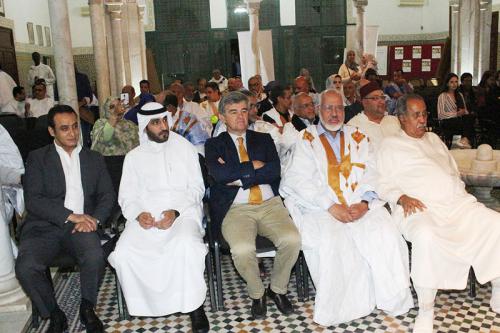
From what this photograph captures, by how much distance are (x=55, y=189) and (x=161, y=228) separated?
783 millimetres

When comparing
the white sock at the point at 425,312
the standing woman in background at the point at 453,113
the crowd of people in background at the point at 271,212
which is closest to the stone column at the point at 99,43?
the standing woman in background at the point at 453,113

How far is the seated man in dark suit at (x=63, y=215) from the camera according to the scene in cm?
345

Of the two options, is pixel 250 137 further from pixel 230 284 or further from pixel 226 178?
pixel 230 284

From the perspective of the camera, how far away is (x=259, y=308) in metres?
3.70

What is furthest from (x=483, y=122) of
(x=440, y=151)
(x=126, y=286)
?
(x=126, y=286)

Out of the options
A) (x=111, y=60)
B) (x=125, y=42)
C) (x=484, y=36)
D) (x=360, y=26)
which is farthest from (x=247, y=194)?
(x=360, y=26)

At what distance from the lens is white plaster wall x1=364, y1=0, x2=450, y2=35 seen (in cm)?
1723

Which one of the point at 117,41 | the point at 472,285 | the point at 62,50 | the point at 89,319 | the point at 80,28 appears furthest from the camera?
the point at 80,28

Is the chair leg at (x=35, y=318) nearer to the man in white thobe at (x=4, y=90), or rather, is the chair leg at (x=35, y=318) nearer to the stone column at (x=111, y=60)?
the man in white thobe at (x=4, y=90)

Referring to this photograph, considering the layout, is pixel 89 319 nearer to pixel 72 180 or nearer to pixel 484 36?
pixel 72 180

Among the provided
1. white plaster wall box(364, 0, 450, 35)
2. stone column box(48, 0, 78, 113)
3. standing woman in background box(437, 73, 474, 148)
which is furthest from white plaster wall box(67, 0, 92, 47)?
standing woman in background box(437, 73, 474, 148)

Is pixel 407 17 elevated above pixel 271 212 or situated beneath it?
elevated above

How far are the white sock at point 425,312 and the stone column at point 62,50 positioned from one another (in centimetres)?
420

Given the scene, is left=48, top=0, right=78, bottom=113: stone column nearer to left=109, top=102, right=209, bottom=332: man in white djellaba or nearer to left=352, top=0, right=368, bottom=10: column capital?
left=109, top=102, right=209, bottom=332: man in white djellaba
